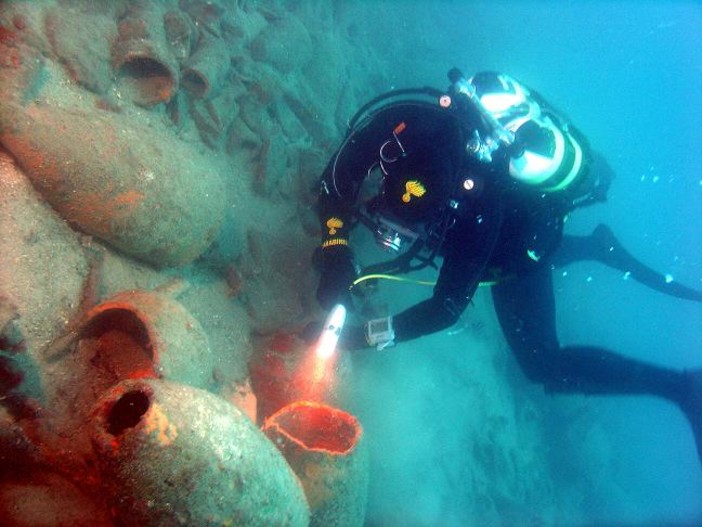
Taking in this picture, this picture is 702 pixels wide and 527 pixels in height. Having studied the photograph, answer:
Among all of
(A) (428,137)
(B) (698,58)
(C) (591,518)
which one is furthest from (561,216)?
(B) (698,58)

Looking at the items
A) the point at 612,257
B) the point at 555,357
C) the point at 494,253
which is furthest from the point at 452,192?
the point at 612,257

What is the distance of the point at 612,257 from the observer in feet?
25.3

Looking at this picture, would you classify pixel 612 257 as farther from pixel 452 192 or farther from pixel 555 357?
pixel 452 192

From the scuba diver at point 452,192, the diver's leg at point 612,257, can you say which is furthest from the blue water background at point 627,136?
the scuba diver at point 452,192

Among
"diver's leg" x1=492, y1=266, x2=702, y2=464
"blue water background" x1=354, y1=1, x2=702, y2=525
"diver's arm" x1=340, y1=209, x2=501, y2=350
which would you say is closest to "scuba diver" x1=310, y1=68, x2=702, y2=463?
"diver's arm" x1=340, y1=209, x2=501, y2=350

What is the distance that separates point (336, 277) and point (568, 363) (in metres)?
3.64

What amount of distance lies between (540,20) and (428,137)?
19.1 metres

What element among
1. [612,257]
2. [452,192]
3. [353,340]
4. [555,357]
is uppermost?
[452,192]

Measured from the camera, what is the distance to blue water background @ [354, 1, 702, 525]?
12.6 metres

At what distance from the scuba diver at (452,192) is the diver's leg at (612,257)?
237 centimetres

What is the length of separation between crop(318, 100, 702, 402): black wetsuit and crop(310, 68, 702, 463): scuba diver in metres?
0.01

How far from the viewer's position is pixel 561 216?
5.13 meters

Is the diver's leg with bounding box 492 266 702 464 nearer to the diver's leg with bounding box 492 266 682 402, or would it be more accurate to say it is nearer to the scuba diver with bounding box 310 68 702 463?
the diver's leg with bounding box 492 266 682 402

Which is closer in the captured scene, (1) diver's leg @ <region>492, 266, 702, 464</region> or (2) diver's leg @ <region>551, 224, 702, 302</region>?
(1) diver's leg @ <region>492, 266, 702, 464</region>
